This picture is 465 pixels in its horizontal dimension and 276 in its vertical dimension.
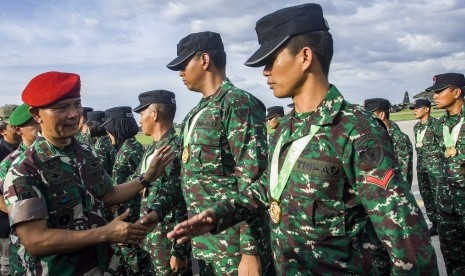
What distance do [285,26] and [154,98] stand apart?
3.16m

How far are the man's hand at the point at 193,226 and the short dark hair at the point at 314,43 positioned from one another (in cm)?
95

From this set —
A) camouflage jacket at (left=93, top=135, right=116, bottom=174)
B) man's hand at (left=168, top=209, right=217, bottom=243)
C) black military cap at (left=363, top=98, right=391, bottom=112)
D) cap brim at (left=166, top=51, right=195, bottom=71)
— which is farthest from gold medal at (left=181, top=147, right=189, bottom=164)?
black military cap at (left=363, top=98, right=391, bottom=112)

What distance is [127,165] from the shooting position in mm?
5961

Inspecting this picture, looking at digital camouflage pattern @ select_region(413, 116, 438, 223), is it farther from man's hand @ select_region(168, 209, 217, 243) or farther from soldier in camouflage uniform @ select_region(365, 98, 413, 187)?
man's hand @ select_region(168, 209, 217, 243)

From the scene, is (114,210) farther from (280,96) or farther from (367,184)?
(367,184)

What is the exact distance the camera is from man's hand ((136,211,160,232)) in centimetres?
296

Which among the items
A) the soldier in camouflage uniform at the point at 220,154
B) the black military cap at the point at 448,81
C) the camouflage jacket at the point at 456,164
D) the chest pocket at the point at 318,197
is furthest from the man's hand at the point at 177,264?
the black military cap at the point at 448,81

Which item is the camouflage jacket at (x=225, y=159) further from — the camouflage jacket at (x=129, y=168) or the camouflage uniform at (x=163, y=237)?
the camouflage jacket at (x=129, y=168)

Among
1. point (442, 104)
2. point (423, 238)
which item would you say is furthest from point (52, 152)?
point (442, 104)

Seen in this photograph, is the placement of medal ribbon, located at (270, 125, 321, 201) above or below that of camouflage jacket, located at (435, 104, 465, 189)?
above

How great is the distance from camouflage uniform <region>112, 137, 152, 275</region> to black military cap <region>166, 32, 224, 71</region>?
2253 mm

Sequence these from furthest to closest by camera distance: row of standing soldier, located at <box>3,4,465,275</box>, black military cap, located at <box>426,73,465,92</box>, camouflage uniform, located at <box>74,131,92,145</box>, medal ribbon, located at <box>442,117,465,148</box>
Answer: camouflage uniform, located at <box>74,131,92,145</box> < black military cap, located at <box>426,73,465,92</box> < medal ribbon, located at <box>442,117,465,148</box> < row of standing soldier, located at <box>3,4,465,275</box>

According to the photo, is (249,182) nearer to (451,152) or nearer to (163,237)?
(163,237)

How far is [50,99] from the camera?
283cm
